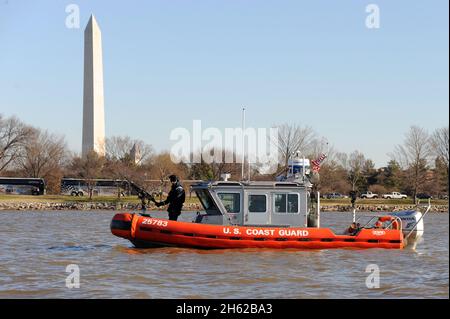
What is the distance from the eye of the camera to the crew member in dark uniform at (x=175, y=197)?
19062 millimetres

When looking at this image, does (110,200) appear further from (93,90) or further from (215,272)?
(215,272)

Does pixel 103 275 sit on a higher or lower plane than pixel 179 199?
lower

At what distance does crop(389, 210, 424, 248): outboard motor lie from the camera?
21.1m

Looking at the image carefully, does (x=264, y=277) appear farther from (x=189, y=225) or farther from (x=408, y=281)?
(x=189, y=225)

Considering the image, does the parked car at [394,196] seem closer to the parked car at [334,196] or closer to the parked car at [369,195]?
the parked car at [369,195]

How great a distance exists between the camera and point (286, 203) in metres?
19.3

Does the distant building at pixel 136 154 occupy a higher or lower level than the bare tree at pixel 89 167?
higher

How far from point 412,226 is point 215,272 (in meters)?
7.98

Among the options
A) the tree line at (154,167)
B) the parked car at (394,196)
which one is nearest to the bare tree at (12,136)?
the tree line at (154,167)

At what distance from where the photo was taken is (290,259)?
17.9 meters

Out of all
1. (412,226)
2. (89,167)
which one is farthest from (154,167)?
(412,226)
